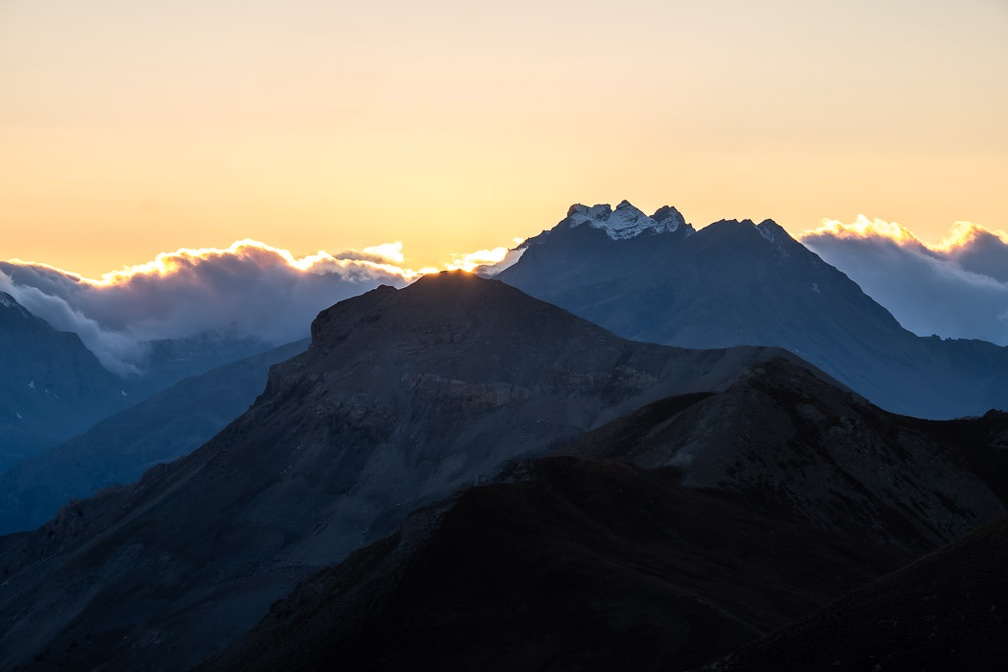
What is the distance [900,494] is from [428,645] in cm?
7728

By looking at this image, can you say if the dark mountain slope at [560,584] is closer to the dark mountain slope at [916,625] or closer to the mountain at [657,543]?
the mountain at [657,543]

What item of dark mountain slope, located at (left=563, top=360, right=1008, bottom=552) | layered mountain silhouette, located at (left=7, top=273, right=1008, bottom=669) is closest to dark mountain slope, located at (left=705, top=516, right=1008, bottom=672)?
layered mountain silhouette, located at (left=7, top=273, right=1008, bottom=669)

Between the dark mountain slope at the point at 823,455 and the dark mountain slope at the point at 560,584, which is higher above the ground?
the dark mountain slope at the point at 823,455

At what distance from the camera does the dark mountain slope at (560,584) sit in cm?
9119

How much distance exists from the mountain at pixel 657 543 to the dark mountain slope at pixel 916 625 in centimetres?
71

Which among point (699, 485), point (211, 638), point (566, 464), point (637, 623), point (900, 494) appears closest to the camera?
point (637, 623)

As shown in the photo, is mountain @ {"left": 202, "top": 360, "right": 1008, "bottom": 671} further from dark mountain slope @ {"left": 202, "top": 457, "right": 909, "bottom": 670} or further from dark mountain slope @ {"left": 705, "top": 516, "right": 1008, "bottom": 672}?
dark mountain slope @ {"left": 705, "top": 516, "right": 1008, "bottom": 672}

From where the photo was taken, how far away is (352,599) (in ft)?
344

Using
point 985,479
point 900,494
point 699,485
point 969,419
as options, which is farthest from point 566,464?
point 969,419

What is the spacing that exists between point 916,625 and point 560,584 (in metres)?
34.0

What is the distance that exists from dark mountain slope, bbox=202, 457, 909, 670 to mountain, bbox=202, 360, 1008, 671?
0.19m

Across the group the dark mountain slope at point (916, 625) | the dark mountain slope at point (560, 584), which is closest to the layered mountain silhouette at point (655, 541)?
the dark mountain slope at point (560, 584)

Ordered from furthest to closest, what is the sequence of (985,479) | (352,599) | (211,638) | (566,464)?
(211,638) → (985,479) → (566,464) → (352,599)

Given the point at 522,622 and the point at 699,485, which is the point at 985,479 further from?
the point at 522,622
